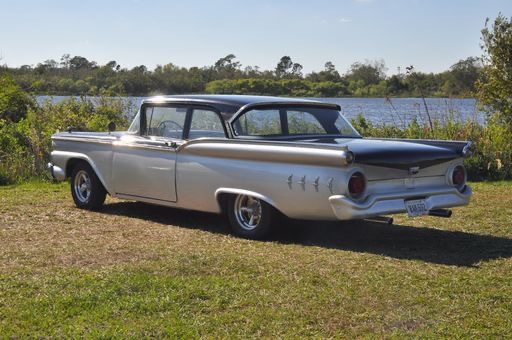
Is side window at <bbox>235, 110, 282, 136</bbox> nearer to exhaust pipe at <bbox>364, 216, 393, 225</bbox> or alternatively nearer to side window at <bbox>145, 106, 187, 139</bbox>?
side window at <bbox>145, 106, 187, 139</bbox>

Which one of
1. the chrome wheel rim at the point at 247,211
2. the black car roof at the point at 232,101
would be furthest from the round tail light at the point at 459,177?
the chrome wheel rim at the point at 247,211

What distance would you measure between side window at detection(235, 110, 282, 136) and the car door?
750 millimetres

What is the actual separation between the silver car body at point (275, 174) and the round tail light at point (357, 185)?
48 mm

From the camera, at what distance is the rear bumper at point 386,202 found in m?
6.98

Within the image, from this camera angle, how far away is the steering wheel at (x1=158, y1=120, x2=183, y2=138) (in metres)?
8.80

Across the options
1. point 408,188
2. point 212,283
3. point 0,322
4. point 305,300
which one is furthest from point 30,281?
point 408,188

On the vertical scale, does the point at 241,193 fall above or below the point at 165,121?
below

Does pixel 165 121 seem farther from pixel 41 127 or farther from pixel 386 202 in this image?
pixel 41 127

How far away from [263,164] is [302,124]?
3.70ft

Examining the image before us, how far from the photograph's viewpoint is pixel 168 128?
8938 millimetres

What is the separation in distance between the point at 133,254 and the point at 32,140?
821 centimetres

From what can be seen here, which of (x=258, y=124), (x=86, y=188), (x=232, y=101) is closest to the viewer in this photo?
(x=258, y=124)

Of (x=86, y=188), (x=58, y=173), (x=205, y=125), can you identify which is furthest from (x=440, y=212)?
(x=58, y=173)

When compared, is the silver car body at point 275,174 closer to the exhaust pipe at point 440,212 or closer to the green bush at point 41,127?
the exhaust pipe at point 440,212
